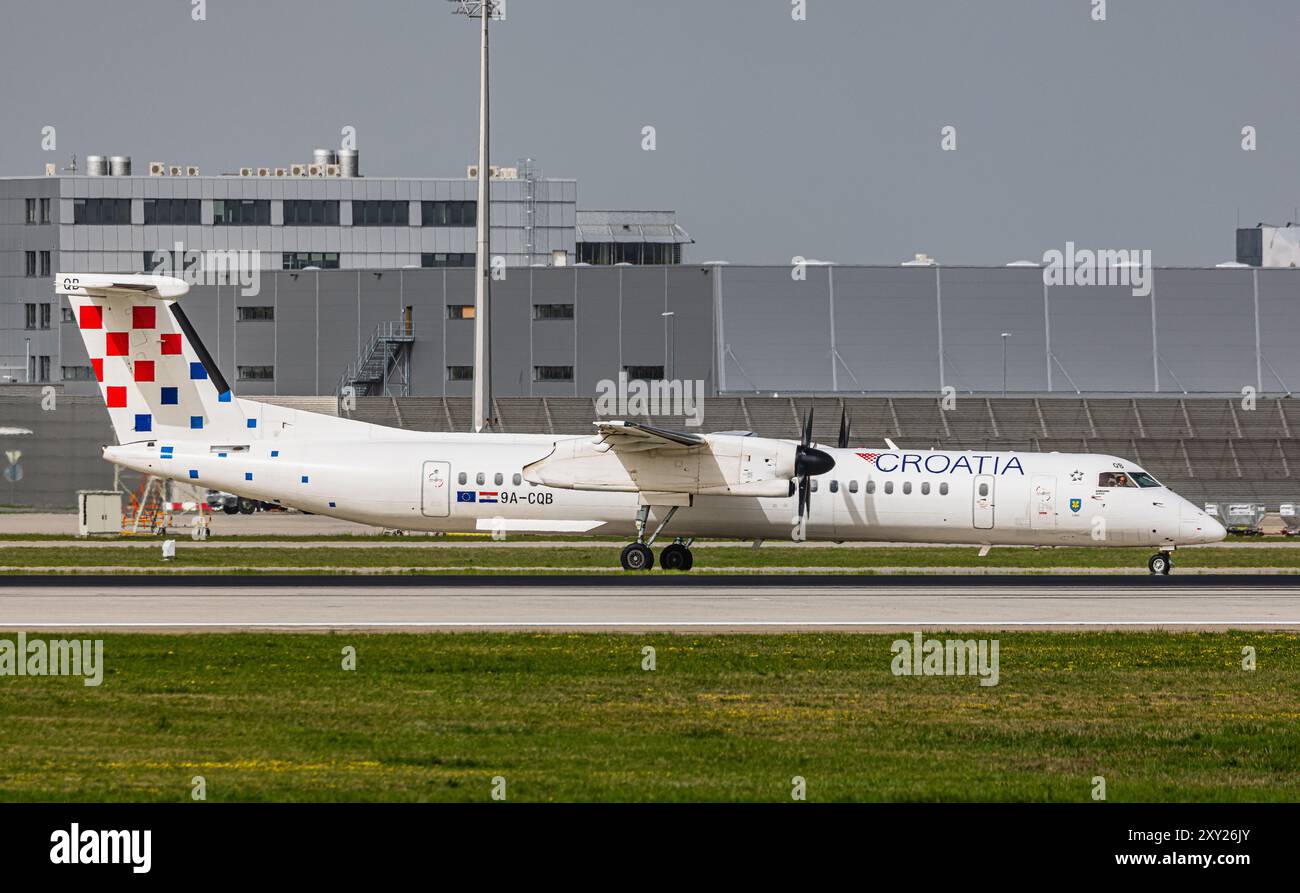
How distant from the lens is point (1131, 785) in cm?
1366

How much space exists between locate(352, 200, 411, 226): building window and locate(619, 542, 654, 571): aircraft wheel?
8185cm

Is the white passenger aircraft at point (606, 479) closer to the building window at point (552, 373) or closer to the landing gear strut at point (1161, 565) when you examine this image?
the landing gear strut at point (1161, 565)

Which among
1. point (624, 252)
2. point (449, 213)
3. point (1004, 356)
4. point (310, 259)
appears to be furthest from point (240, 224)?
point (1004, 356)

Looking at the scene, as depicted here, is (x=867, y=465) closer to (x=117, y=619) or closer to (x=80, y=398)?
(x=117, y=619)

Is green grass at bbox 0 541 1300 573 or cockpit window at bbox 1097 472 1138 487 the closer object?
cockpit window at bbox 1097 472 1138 487

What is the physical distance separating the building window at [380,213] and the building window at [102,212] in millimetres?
17048

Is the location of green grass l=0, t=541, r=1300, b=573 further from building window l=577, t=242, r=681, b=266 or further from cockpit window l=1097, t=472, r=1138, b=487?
building window l=577, t=242, r=681, b=266

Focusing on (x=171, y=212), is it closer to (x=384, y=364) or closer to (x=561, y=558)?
(x=384, y=364)

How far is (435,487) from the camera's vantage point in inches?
1503

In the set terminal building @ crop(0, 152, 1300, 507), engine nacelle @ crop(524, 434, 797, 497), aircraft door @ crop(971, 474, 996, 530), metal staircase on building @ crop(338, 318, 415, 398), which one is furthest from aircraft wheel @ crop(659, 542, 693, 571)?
metal staircase on building @ crop(338, 318, 415, 398)

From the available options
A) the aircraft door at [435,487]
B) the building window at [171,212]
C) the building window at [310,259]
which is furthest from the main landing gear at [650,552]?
the building window at [171,212]

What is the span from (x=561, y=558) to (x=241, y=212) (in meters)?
78.8

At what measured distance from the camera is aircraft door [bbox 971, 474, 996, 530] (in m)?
37.9

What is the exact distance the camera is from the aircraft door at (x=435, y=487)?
38.2 metres
